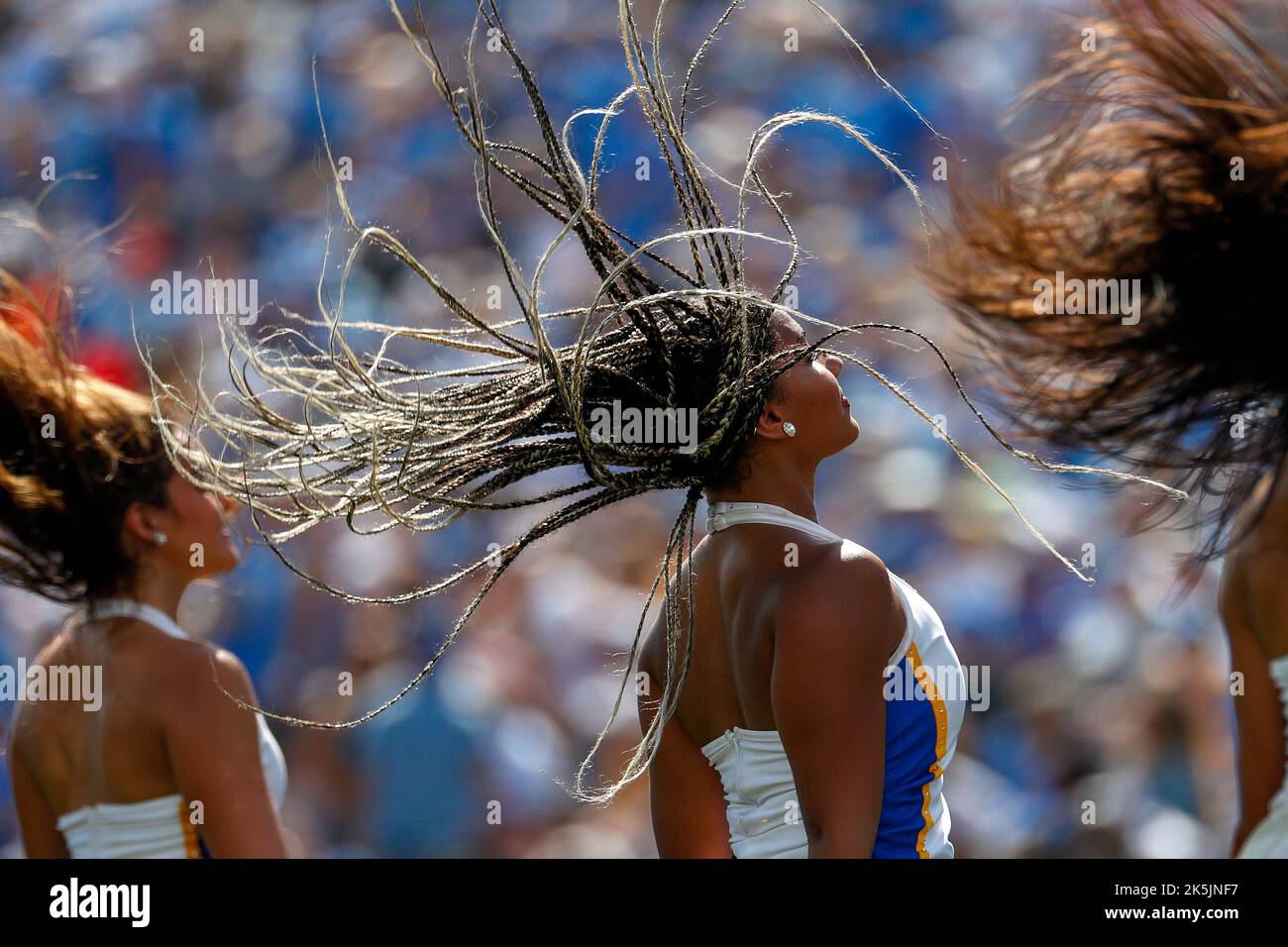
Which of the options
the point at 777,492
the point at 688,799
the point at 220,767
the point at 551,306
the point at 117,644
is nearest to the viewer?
the point at 777,492

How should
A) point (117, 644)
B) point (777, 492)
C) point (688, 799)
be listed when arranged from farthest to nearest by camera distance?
point (117, 644), point (688, 799), point (777, 492)

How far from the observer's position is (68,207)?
6625 millimetres

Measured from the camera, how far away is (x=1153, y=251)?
1.79 meters

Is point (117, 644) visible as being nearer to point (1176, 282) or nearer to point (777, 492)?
point (777, 492)

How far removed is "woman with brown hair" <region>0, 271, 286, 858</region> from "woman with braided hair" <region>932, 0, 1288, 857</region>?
1.52 m

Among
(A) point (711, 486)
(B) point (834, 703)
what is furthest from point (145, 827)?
(B) point (834, 703)

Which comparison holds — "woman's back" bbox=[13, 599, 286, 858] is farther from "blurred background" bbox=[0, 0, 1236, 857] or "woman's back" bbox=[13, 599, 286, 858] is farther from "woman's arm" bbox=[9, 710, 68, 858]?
"blurred background" bbox=[0, 0, 1236, 857]

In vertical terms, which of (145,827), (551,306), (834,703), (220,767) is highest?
(551,306)

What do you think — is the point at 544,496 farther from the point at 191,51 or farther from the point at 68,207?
the point at 191,51

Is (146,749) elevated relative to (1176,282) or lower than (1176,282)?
lower

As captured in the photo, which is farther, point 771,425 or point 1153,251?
point 771,425

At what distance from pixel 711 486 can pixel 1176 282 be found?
2.48ft

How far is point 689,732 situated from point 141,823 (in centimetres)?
107

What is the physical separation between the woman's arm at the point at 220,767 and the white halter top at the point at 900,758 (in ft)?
2.97
